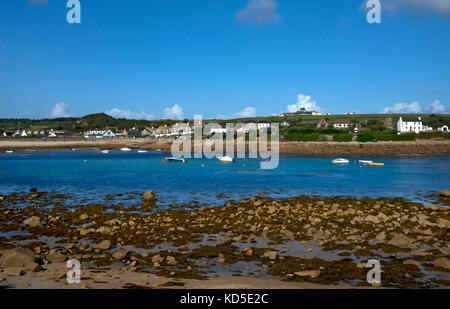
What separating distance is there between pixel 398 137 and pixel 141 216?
105609 millimetres

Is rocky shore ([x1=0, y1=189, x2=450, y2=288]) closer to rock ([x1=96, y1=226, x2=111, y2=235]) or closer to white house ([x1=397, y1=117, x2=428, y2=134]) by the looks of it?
rock ([x1=96, y1=226, x2=111, y2=235])

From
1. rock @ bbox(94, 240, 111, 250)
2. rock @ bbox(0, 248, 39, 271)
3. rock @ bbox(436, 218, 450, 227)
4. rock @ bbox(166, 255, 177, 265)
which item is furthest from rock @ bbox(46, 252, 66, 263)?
rock @ bbox(436, 218, 450, 227)

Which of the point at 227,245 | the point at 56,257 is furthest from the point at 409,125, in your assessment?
the point at 56,257

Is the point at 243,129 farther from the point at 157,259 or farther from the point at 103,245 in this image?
the point at 157,259

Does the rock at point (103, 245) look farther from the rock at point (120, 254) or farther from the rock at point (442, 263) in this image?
the rock at point (442, 263)

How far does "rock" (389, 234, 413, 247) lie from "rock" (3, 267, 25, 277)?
14.2 meters

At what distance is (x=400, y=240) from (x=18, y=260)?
589 inches

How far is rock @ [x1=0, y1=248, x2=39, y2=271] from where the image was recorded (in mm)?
12357

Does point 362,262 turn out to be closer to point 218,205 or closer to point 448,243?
point 448,243

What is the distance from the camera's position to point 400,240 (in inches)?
637

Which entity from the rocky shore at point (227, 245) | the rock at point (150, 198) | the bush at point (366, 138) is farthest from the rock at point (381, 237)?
the bush at point (366, 138)

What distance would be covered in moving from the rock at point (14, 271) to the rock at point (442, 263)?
45.5 feet
